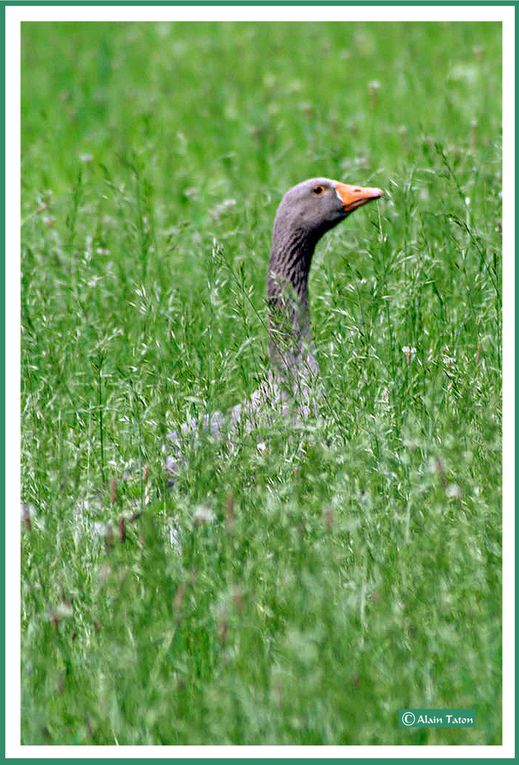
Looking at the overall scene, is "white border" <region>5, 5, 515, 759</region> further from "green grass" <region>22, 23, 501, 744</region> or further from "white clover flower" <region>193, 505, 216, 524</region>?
"white clover flower" <region>193, 505, 216, 524</region>

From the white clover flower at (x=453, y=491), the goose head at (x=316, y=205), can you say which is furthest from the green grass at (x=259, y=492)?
the goose head at (x=316, y=205)

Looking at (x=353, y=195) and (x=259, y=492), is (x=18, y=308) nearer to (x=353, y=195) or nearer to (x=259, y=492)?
(x=259, y=492)

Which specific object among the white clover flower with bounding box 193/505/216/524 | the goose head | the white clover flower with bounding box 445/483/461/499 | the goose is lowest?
the white clover flower with bounding box 193/505/216/524

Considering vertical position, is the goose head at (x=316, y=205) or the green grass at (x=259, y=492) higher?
the goose head at (x=316, y=205)

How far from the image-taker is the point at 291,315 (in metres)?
6.10

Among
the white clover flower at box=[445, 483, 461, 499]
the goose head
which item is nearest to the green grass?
the white clover flower at box=[445, 483, 461, 499]

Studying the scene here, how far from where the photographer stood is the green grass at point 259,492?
380 cm

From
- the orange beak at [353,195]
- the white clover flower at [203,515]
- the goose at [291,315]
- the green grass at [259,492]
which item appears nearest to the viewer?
the green grass at [259,492]

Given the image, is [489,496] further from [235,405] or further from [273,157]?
[273,157]

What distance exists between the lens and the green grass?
3.80 meters

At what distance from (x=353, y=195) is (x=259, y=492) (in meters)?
2.43

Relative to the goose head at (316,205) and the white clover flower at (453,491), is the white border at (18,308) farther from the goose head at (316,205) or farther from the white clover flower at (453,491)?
the goose head at (316,205)

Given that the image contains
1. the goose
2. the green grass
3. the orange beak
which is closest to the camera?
the green grass

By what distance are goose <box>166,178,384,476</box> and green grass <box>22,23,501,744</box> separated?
94mm
